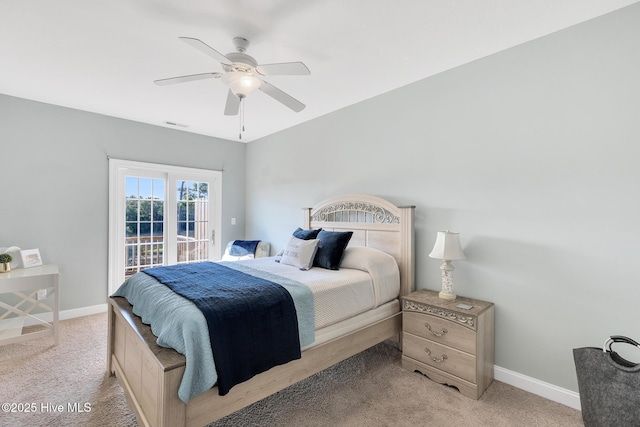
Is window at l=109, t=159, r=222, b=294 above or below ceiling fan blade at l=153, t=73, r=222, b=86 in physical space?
below

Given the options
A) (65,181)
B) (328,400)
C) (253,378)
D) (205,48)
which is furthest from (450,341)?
(65,181)

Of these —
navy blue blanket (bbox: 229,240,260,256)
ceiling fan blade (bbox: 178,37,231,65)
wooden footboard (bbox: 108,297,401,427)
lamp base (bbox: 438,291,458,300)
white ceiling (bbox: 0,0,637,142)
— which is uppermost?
white ceiling (bbox: 0,0,637,142)

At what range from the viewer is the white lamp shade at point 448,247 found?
241 centimetres

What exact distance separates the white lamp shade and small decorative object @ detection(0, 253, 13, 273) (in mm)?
4202

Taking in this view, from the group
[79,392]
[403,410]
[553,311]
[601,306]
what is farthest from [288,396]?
[601,306]

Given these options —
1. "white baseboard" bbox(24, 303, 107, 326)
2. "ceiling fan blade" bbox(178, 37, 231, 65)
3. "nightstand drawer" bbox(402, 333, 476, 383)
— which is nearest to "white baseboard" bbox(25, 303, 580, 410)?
"nightstand drawer" bbox(402, 333, 476, 383)

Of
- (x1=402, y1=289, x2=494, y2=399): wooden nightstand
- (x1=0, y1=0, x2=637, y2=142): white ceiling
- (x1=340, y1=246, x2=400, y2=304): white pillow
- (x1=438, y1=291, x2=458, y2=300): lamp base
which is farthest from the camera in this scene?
(x1=340, y1=246, x2=400, y2=304): white pillow

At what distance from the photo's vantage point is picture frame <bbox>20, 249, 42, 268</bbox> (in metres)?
3.26

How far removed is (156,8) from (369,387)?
10.1 feet

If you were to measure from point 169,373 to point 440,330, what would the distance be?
76.4 inches

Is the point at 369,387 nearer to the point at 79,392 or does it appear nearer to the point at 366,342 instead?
the point at 366,342

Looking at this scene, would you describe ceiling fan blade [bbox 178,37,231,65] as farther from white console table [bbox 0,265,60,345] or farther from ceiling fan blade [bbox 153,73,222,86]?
white console table [bbox 0,265,60,345]

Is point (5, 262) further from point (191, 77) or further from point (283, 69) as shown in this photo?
point (283, 69)

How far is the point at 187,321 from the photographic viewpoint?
158cm
